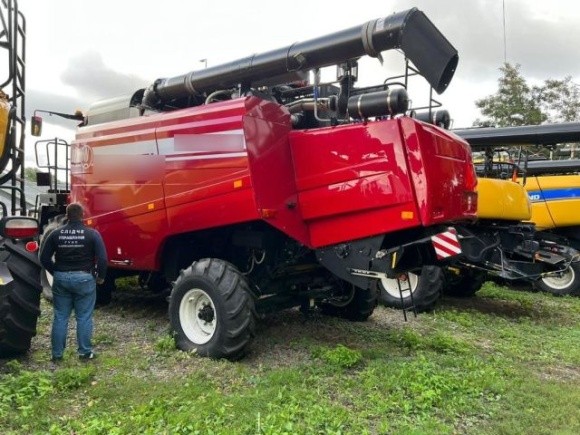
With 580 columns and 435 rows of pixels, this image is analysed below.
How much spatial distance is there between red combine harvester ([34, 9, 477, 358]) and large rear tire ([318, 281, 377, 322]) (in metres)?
0.14

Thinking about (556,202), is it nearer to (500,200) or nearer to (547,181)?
(547,181)

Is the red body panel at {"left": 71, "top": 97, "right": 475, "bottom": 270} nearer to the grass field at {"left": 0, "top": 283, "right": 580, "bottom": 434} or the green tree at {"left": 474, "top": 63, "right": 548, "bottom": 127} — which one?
the grass field at {"left": 0, "top": 283, "right": 580, "bottom": 434}

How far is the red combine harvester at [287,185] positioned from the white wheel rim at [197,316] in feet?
A: 0.05

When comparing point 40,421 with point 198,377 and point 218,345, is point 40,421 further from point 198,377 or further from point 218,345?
point 218,345

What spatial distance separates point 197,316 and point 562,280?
771 cm

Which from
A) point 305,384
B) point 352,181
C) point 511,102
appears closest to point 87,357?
point 305,384

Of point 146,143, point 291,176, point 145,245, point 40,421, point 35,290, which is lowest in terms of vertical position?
point 40,421

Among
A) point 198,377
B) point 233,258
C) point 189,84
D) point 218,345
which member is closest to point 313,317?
point 233,258

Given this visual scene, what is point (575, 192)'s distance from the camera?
1030 cm

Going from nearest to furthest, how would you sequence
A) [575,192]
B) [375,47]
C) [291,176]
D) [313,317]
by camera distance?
[375,47] < [291,176] < [313,317] < [575,192]

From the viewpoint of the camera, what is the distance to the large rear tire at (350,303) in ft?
21.8

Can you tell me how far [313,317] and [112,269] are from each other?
9.05 feet

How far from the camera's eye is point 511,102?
26188 mm

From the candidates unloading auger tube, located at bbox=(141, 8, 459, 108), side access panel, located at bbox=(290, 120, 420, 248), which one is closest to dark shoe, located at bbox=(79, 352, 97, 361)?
side access panel, located at bbox=(290, 120, 420, 248)
